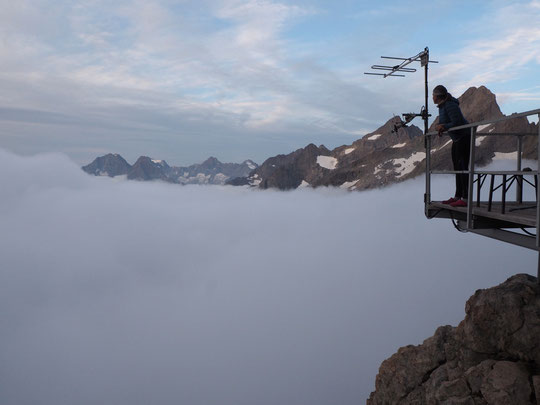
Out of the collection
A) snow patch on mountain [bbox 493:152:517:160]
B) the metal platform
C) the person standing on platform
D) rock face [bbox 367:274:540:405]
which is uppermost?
snow patch on mountain [bbox 493:152:517:160]

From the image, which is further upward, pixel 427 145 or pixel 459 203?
pixel 427 145

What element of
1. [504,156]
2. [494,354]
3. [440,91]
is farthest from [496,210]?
[504,156]

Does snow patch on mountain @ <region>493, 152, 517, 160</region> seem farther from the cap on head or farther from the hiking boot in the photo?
the hiking boot

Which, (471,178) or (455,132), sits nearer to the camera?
(471,178)

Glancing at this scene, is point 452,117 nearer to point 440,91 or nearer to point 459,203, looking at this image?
point 440,91

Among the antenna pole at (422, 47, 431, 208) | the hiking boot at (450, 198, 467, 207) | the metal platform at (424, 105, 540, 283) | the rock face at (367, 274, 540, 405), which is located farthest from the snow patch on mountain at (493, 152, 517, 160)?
the hiking boot at (450, 198, 467, 207)

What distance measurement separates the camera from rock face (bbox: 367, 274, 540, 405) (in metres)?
10.3

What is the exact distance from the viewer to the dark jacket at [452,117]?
10227 mm

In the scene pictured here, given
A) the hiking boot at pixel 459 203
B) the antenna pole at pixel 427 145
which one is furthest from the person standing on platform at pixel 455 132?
the antenna pole at pixel 427 145

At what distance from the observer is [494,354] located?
37.9ft

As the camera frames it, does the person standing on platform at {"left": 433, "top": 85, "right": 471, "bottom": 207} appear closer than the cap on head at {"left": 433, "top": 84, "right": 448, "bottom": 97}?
Yes

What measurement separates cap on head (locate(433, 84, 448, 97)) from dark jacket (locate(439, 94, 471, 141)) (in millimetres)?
172

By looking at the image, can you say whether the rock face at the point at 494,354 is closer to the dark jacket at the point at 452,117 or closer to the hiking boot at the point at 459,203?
the hiking boot at the point at 459,203

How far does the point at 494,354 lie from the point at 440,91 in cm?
828
